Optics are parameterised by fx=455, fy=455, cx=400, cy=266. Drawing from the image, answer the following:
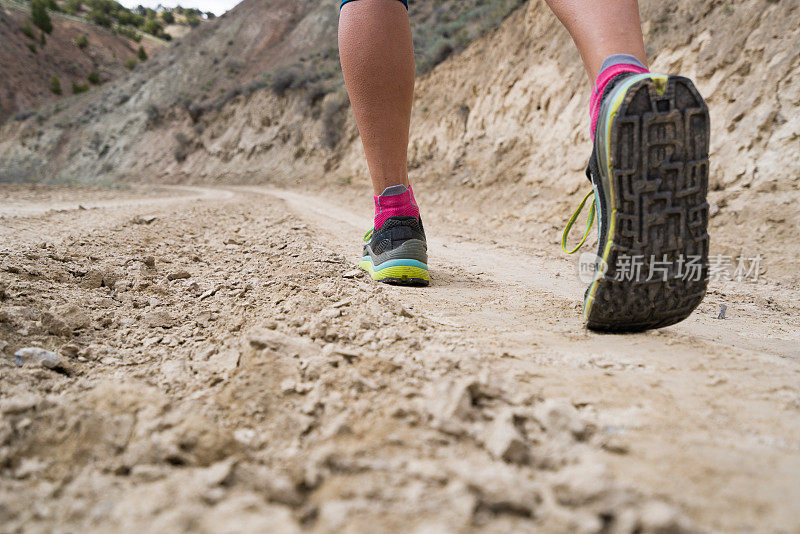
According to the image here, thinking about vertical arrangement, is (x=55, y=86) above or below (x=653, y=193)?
above

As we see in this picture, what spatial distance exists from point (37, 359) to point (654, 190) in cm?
153

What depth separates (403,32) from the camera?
1811mm

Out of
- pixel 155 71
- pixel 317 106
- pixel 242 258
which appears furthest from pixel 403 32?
pixel 155 71

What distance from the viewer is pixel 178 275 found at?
6.47ft

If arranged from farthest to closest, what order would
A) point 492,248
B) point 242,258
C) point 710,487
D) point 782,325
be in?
1. point 492,248
2. point 242,258
3. point 782,325
4. point 710,487

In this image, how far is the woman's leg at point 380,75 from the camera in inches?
68.9

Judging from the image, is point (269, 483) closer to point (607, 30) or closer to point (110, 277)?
point (607, 30)

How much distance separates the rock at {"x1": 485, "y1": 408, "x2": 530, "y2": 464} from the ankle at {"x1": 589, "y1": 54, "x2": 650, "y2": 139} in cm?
87

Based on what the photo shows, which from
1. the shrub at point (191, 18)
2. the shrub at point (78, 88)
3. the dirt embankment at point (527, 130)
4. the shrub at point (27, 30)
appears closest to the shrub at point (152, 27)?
the shrub at point (191, 18)

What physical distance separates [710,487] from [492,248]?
10.7 ft

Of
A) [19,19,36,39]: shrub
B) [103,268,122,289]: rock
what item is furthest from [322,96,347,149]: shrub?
[19,19,36,39]: shrub

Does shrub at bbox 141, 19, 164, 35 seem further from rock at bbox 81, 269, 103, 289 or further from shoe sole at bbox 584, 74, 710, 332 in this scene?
shoe sole at bbox 584, 74, 710, 332

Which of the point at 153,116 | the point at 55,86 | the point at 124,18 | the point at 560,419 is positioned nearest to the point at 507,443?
the point at 560,419

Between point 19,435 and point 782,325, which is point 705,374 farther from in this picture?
point 782,325
